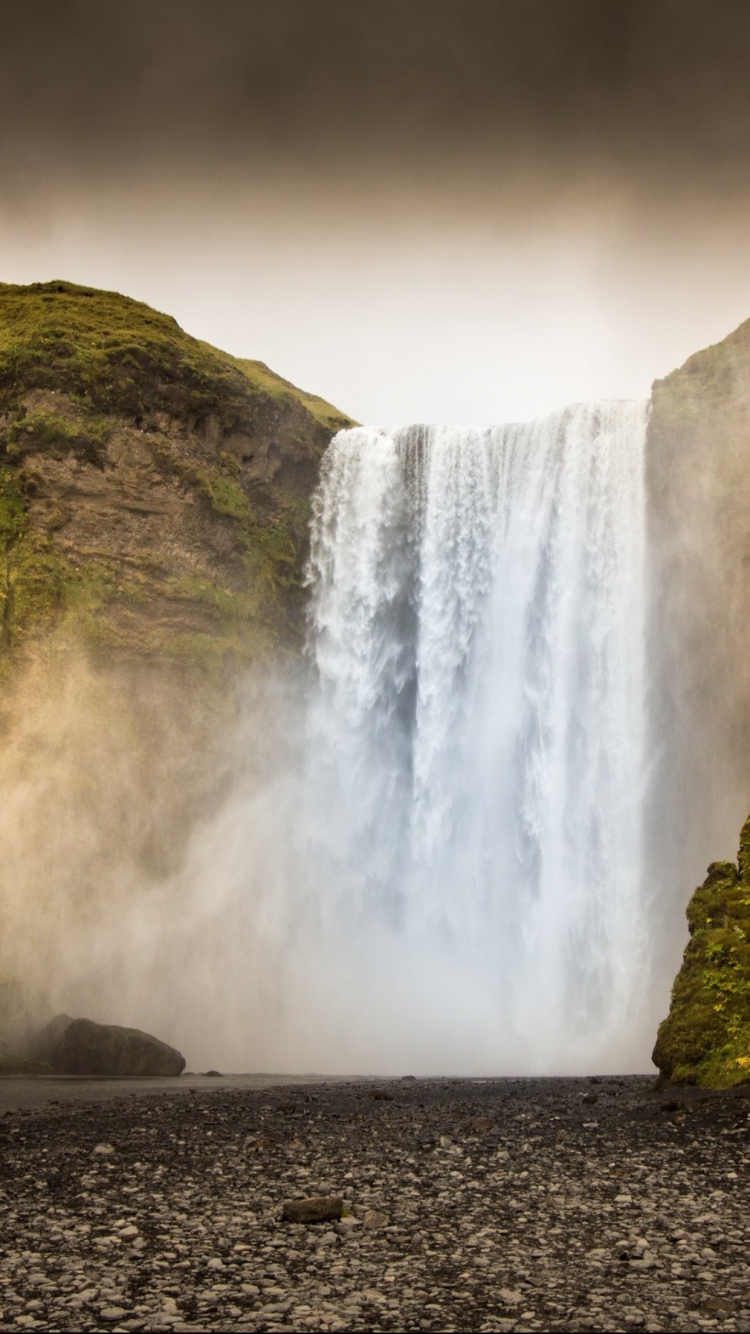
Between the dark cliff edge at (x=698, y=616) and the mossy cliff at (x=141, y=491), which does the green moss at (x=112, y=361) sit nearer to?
the mossy cliff at (x=141, y=491)

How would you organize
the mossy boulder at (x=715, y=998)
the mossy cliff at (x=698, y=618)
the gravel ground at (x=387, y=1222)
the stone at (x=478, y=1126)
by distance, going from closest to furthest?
the gravel ground at (x=387, y=1222)
the stone at (x=478, y=1126)
the mossy boulder at (x=715, y=998)
the mossy cliff at (x=698, y=618)

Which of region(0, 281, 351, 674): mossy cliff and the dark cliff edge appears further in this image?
region(0, 281, 351, 674): mossy cliff

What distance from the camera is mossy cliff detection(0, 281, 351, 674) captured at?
110 feet

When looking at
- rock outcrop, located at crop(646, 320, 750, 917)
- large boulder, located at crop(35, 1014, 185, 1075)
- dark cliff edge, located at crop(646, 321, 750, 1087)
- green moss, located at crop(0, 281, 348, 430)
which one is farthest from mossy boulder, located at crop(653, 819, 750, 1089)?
green moss, located at crop(0, 281, 348, 430)

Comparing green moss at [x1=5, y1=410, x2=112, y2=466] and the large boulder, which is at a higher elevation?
green moss at [x1=5, y1=410, x2=112, y2=466]

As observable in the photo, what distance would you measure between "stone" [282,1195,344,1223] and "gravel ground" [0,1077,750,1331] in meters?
0.12

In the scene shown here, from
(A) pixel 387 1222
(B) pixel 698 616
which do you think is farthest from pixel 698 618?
(A) pixel 387 1222

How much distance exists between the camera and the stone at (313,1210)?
8.00 meters

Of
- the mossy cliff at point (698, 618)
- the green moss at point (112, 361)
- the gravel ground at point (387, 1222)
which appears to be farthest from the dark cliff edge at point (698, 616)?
the gravel ground at point (387, 1222)

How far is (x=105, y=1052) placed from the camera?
25359mm

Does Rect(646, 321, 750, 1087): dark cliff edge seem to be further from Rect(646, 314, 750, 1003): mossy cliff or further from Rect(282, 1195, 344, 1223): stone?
Rect(282, 1195, 344, 1223): stone

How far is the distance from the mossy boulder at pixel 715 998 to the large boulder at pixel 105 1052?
13.5 metres

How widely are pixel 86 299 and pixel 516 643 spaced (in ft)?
71.6

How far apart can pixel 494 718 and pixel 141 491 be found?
48.0ft
